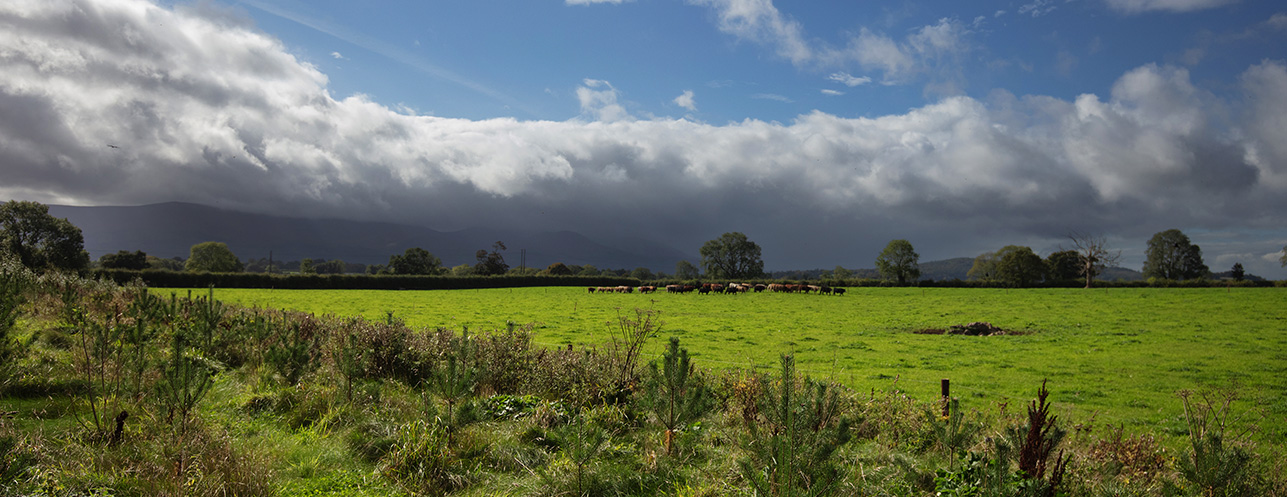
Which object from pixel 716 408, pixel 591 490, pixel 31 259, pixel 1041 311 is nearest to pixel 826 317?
pixel 1041 311

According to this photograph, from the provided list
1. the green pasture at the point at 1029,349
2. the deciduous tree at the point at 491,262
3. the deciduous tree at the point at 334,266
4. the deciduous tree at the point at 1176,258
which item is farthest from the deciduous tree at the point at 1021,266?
the deciduous tree at the point at 334,266

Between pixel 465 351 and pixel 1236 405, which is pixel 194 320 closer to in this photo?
pixel 465 351

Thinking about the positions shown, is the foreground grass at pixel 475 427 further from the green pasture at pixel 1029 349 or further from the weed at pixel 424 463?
the green pasture at pixel 1029 349

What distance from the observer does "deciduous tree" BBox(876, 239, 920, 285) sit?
102438 mm

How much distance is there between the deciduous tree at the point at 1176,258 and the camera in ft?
329

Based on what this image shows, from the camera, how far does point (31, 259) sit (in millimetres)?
62656

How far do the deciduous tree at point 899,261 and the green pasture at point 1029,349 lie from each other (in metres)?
66.2

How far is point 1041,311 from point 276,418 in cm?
3903

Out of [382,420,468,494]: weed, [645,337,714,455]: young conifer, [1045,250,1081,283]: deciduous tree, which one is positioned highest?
[1045,250,1081,283]: deciduous tree

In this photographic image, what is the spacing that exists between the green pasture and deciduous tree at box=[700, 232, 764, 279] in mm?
81738

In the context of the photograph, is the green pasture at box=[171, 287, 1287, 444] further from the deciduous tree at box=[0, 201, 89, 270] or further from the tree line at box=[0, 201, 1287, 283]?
the deciduous tree at box=[0, 201, 89, 270]

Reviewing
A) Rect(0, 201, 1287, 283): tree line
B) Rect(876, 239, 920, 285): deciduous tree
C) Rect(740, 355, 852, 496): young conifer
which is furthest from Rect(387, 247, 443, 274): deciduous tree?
Rect(740, 355, 852, 496): young conifer

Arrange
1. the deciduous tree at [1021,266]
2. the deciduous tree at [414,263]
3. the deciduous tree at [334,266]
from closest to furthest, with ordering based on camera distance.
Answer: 1. the deciduous tree at [1021,266]
2. the deciduous tree at [414,263]
3. the deciduous tree at [334,266]

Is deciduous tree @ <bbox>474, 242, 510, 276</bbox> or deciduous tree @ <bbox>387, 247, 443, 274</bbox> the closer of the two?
deciduous tree @ <bbox>387, 247, 443, 274</bbox>
